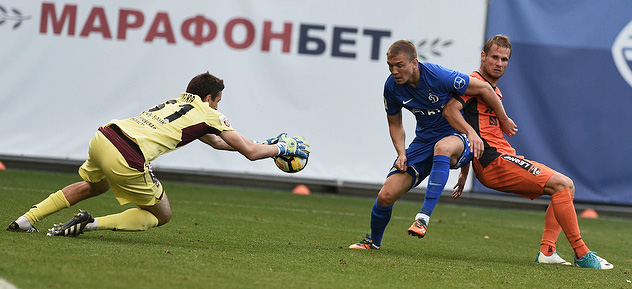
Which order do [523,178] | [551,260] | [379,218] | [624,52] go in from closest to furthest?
[523,178]
[551,260]
[379,218]
[624,52]

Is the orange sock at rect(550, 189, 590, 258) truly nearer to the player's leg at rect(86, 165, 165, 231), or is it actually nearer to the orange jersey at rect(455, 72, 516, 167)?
the orange jersey at rect(455, 72, 516, 167)

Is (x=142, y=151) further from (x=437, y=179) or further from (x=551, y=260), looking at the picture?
(x=551, y=260)

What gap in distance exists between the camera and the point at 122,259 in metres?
4.81

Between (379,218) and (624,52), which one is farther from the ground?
(624,52)

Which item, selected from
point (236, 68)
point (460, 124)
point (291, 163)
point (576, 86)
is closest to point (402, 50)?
point (460, 124)

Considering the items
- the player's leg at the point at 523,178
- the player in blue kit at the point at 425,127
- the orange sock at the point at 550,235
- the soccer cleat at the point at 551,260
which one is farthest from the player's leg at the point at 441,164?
the soccer cleat at the point at 551,260

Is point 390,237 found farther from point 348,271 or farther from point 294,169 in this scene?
point 348,271

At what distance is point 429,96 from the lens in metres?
6.30

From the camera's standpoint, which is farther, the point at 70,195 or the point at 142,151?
the point at 70,195

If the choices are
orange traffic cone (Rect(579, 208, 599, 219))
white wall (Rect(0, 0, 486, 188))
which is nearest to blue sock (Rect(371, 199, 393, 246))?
white wall (Rect(0, 0, 486, 188))

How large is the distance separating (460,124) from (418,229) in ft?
3.31

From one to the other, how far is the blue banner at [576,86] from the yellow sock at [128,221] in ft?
22.7

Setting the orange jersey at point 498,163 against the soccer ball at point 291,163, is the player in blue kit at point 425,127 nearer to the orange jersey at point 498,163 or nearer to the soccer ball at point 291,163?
the orange jersey at point 498,163

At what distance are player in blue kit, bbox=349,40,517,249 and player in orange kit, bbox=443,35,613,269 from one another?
0.36 feet
